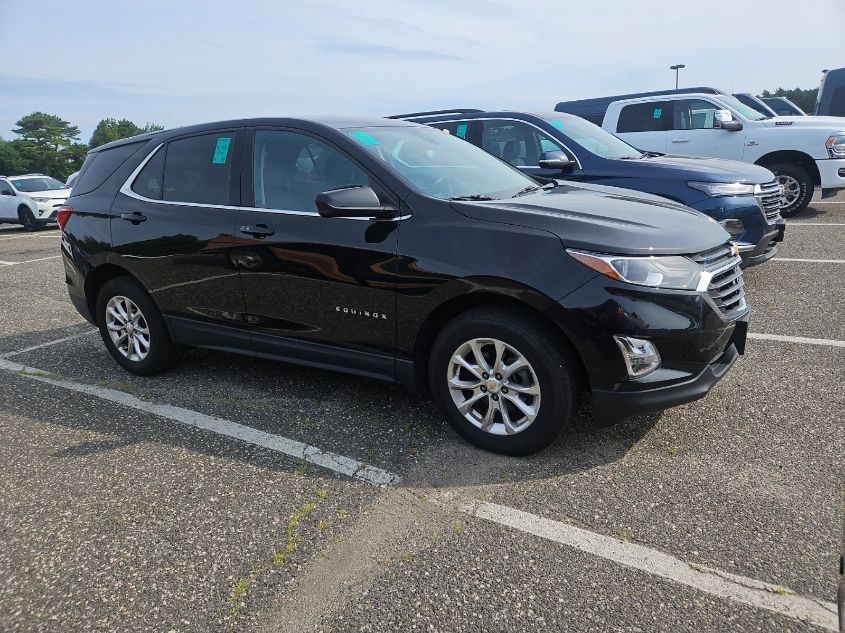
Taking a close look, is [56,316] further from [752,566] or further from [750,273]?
[750,273]

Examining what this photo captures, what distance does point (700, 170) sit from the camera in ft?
20.8

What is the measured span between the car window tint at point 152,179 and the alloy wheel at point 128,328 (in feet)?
2.45

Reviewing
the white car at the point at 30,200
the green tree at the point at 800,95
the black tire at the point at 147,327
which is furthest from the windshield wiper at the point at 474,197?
the green tree at the point at 800,95

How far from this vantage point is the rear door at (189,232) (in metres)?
4.01

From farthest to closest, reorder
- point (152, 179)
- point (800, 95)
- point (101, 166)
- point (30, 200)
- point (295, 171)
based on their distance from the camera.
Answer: point (800, 95), point (30, 200), point (101, 166), point (152, 179), point (295, 171)

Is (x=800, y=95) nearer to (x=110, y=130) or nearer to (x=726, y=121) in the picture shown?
(x=726, y=121)

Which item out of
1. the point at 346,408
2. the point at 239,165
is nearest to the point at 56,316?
the point at 239,165

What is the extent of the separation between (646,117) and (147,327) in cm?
914

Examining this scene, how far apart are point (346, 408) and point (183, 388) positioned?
4.18 feet

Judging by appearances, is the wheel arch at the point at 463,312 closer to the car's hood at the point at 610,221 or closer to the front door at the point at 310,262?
the front door at the point at 310,262

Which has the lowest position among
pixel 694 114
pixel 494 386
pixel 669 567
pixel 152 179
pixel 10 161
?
pixel 669 567

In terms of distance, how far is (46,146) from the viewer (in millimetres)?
72312

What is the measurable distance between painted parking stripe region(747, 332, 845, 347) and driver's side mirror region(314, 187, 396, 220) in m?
3.10

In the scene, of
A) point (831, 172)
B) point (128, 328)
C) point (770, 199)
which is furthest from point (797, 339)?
point (831, 172)
